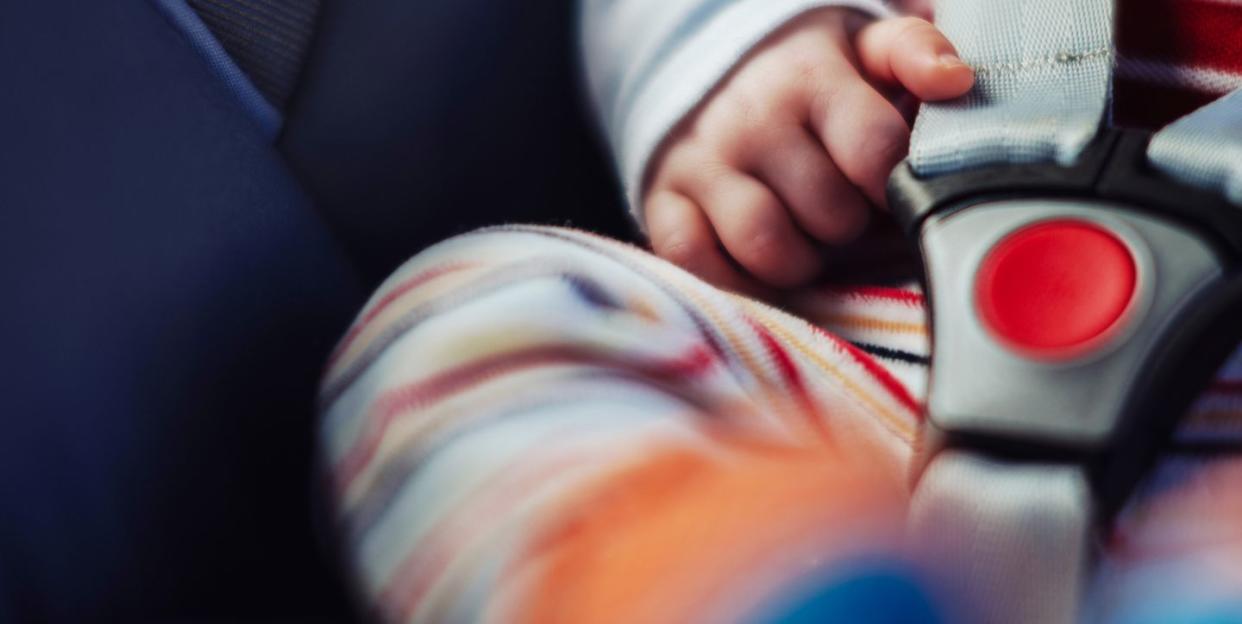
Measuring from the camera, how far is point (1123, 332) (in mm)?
365

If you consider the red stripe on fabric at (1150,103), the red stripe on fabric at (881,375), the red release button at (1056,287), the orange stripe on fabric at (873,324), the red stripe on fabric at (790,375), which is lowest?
the orange stripe on fabric at (873,324)

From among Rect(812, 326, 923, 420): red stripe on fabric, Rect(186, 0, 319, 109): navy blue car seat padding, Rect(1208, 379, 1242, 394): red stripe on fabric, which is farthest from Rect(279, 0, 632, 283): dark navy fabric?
Rect(1208, 379, 1242, 394): red stripe on fabric

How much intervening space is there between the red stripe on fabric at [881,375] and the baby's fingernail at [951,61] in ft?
0.36

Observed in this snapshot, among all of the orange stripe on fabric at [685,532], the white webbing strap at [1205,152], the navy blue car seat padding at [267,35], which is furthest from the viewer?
the navy blue car seat padding at [267,35]

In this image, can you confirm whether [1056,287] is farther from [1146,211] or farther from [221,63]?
[221,63]

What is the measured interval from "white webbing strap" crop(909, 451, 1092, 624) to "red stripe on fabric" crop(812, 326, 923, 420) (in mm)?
64

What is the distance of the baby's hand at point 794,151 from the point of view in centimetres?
50

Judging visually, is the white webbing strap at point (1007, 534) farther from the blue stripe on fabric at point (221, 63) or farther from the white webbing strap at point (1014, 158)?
the blue stripe on fabric at point (221, 63)

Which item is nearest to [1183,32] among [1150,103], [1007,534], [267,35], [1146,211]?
[1150,103]

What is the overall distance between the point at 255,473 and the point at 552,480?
0.15 metres

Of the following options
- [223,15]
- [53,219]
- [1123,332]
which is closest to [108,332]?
[53,219]

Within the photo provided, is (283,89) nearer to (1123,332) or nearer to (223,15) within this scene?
(223,15)

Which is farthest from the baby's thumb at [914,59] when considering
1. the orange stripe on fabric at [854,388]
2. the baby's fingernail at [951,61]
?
the orange stripe on fabric at [854,388]

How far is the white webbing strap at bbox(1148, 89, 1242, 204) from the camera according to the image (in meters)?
0.40
